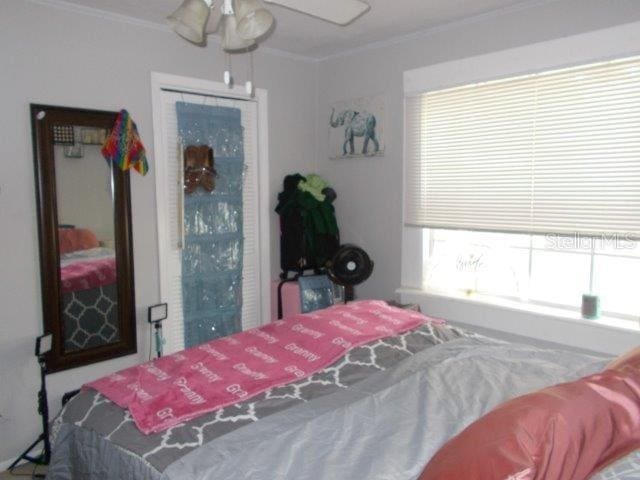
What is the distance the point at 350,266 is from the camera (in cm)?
369

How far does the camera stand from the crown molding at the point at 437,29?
2.95 metres

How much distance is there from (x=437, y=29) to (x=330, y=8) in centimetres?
137

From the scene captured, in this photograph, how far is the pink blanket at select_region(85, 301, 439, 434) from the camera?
1.73 m

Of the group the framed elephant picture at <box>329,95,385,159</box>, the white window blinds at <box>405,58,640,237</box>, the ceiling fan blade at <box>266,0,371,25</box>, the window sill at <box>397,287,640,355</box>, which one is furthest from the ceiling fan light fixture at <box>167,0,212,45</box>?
the window sill at <box>397,287,640,355</box>

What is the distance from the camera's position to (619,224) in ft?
8.75

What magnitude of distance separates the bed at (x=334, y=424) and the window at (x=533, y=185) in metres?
0.94

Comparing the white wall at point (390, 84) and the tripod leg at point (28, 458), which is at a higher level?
the white wall at point (390, 84)

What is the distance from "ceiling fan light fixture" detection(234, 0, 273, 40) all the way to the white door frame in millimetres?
1614

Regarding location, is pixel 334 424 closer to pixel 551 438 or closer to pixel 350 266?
pixel 551 438

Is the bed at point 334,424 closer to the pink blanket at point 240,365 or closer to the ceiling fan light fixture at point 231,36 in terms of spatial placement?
the pink blanket at point 240,365

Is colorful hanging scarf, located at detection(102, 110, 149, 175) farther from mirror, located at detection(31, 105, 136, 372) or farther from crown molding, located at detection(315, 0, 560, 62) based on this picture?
crown molding, located at detection(315, 0, 560, 62)

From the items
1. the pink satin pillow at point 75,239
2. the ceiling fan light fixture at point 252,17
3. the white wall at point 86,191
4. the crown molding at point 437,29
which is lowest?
the pink satin pillow at point 75,239

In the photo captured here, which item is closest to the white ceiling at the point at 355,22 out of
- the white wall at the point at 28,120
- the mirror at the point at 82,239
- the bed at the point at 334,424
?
the white wall at the point at 28,120

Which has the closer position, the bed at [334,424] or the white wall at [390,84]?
the bed at [334,424]
